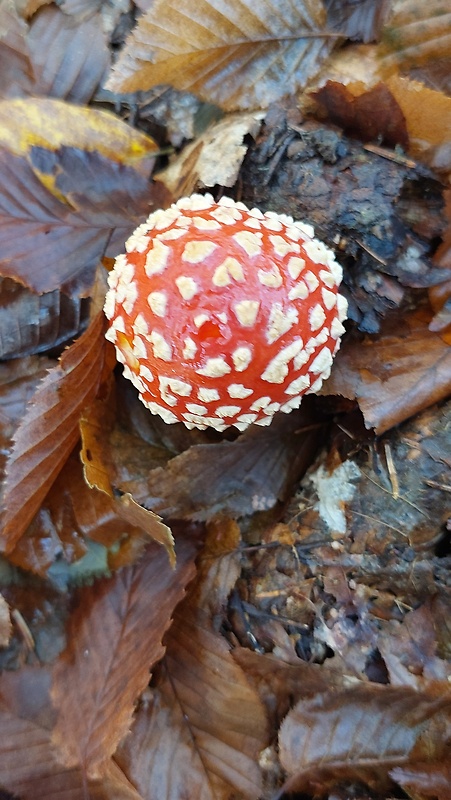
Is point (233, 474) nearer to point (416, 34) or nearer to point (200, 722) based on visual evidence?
point (200, 722)

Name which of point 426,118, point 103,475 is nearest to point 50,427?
point 103,475

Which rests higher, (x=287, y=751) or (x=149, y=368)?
(x=149, y=368)

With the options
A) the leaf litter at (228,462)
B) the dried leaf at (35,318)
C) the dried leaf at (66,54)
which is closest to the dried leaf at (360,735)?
the leaf litter at (228,462)

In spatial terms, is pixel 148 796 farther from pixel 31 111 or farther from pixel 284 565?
pixel 31 111

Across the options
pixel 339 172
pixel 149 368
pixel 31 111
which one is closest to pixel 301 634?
pixel 149 368

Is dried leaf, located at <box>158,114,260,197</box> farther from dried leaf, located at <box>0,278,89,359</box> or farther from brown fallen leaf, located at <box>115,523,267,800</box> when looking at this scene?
brown fallen leaf, located at <box>115,523,267,800</box>
